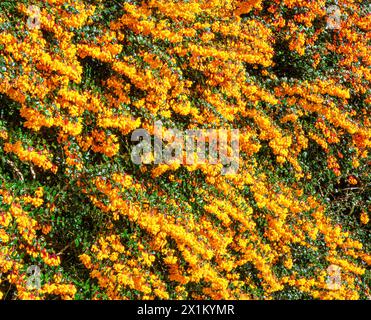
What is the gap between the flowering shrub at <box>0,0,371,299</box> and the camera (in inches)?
209

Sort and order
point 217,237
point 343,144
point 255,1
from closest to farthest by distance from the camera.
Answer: point 217,237
point 255,1
point 343,144

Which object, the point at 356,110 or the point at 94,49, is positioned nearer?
the point at 94,49

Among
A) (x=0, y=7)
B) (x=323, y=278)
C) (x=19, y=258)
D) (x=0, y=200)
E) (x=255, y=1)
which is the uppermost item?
(x=255, y=1)

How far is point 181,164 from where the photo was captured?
628 cm

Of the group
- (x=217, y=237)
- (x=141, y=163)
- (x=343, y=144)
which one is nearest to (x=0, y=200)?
(x=141, y=163)

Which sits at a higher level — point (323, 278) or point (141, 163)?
point (141, 163)

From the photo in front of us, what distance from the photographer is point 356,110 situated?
8.58 metres

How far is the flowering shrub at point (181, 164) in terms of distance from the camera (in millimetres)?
5301

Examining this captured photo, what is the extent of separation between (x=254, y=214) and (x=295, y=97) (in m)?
1.96

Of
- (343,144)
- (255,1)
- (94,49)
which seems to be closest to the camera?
(94,49)
